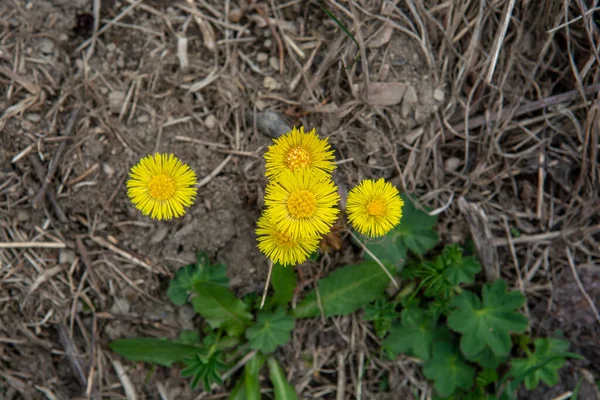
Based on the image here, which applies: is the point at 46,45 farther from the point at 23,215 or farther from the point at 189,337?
the point at 189,337

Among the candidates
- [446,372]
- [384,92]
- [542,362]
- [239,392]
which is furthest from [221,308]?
[542,362]

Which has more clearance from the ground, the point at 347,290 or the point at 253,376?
the point at 347,290

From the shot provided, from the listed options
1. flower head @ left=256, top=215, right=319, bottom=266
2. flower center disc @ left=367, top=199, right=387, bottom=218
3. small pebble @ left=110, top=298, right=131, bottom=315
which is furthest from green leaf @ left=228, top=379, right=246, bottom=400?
flower center disc @ left=367, top=199, right=387, bottom=218

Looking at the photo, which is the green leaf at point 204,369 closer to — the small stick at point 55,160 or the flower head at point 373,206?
the flower head at point 373,206

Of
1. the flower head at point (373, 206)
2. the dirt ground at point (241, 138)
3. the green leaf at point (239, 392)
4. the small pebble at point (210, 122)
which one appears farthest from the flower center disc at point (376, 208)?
the green leaf at point (239, 392)

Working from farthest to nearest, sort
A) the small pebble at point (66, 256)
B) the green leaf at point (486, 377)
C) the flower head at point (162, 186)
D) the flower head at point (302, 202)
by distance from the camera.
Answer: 1. the green leaf at point (486, 377)
2. the small pebble at point (66, 256)
3. the flower head at point (162, 186)
4. the flower head at point (302, 202)

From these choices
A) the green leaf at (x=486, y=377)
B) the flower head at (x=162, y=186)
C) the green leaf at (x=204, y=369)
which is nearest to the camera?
the flower head at (x=162, y=186)

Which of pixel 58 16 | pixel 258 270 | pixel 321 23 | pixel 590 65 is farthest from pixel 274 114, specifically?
pixel 590 65
